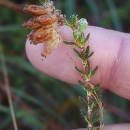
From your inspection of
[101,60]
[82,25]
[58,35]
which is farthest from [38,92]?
[82,25]

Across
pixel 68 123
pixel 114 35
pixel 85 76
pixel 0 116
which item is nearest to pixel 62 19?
pixel 85 76

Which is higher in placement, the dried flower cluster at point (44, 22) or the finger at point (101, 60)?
the dried flower cluster at point (44, 22)

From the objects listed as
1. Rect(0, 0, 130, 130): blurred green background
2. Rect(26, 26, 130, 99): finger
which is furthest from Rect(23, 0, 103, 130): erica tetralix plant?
Rect(0, 0, 130, 130): blurred green background

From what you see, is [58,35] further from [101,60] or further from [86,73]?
[101,60]

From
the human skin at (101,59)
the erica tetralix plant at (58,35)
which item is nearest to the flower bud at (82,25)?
the erica tetralix plant at (58,35)

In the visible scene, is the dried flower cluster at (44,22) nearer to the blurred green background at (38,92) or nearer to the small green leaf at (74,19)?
the small green leaf at (74,19)
